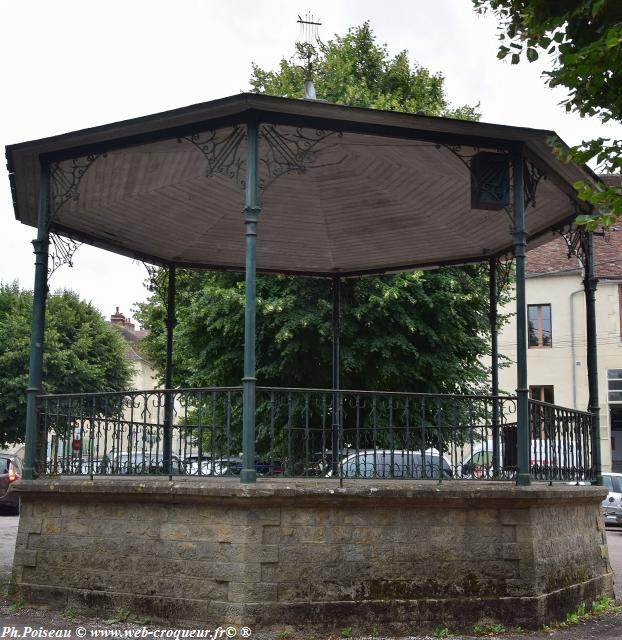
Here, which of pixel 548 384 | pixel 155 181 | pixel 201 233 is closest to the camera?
pixel 155 181

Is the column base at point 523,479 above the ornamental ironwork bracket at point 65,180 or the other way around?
the other way around

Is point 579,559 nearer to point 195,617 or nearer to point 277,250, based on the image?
point 195,617

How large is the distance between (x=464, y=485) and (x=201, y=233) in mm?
5701

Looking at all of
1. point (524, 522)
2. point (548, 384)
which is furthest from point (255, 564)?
point (548, 384)

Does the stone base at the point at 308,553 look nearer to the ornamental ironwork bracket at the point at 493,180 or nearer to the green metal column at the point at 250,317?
the green metal column at the point at 250,317

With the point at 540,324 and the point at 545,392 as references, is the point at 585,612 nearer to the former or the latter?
the point at 545,392

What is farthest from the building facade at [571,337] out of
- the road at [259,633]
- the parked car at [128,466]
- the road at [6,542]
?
the parked car at [128,466]

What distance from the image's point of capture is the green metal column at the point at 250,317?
8.66 meters

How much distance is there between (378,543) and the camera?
28.4 ft

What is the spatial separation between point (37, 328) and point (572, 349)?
30297mm

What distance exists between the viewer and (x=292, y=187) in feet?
39.0

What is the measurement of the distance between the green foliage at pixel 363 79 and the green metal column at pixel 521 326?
13791 millimetres

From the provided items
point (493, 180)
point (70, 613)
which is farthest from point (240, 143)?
point (70, 613)

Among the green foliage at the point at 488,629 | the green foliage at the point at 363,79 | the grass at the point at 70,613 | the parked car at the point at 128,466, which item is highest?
the green foliage at the point at 363,79
